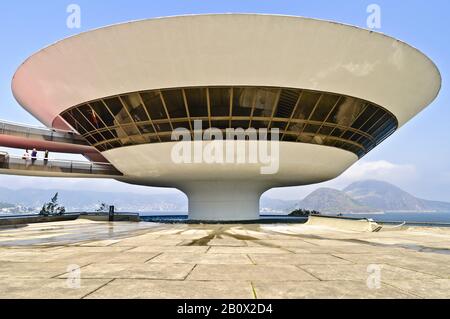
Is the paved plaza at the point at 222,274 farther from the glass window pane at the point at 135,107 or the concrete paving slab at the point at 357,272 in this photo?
the glass window pane at the point at 135,107

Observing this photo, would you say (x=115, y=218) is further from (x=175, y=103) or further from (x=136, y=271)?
(x=136, y=271)

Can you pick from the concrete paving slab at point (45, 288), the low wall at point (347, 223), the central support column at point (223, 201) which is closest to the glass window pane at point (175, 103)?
the central support column at point (223, 201)

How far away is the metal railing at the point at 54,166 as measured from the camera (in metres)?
25.8

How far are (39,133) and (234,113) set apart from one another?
1945cm

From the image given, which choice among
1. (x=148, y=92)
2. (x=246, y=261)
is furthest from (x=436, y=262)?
(x=148, y=92)

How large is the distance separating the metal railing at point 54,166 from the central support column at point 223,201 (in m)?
7.77

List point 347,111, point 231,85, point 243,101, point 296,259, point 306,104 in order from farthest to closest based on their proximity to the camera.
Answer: point 347,111
point 306,104
point 243,101
point 231,85
point 296,259

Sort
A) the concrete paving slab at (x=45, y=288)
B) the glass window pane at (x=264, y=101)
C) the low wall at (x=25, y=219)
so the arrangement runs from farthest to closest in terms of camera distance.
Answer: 1. the low wall at (x=25, y=219)
2. the glass window pane at (x=264, y=101)
3. the concrete paving slab at (x=45, y=288)

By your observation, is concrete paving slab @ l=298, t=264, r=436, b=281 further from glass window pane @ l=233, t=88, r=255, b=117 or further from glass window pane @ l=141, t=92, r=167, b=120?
glass window pane @ l=141, t=92, r=167, b=120

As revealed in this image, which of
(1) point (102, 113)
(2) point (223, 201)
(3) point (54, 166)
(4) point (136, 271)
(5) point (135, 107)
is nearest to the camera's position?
(4) point (136, 271)

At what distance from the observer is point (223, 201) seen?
85.5ft

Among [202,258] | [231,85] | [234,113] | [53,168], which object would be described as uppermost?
[231,85]

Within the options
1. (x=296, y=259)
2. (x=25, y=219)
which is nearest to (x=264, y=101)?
(x=296, y=259)
